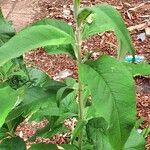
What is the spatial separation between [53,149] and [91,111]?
0.26 meters

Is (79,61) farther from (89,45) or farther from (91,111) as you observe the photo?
(89,45)

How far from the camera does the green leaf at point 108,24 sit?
148 centimetres

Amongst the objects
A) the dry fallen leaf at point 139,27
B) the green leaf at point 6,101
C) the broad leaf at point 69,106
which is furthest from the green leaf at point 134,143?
the dry fallen leaf at point 139,27

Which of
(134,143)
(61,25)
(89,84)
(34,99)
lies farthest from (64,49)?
(134,143)

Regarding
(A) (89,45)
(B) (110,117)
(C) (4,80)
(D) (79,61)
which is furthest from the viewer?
(A) (89,45)

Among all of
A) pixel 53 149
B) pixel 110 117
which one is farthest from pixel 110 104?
pixel 53 149

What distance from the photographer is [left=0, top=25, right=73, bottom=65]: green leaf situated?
4.49 feet

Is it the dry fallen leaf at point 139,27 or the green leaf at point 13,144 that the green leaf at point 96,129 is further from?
the dry fallen leaf at point 139,27

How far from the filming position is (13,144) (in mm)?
2119

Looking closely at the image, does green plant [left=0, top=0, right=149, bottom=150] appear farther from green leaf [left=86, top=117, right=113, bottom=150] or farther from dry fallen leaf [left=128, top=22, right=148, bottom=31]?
dry fallen leaf [left=128, top=22, right=148, bottom=31]

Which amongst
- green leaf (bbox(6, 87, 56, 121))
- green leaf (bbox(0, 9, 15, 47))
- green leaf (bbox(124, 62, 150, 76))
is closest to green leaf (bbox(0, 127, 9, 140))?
green leaf (bbox(6, 87, 56, 121))

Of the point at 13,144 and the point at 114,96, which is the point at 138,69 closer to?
the point at 114,96

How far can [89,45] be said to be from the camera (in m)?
4.42

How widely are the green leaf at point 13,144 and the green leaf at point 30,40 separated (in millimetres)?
783
